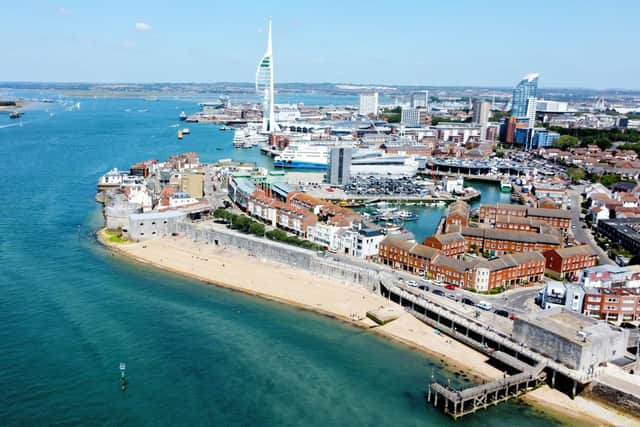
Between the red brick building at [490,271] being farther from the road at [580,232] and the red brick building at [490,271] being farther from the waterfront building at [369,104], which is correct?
the waterfront building at [369,104]

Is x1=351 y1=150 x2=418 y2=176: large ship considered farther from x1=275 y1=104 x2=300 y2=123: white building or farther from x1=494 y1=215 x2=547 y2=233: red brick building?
x1=275 y1=104 x2=300 y2=123: white building

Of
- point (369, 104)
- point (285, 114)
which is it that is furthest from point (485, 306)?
point (369, 104)

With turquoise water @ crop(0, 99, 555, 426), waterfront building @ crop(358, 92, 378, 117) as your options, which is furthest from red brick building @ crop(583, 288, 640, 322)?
waterfront building @ crop(358, 92, 378, 117)

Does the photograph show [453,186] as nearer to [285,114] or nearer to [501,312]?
[501,312]

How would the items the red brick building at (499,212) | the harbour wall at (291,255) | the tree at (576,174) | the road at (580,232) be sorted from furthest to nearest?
the tree at (576,174) < the red brick building at (499,212) < the road at (580,232) < the harbour wall at (291,255)

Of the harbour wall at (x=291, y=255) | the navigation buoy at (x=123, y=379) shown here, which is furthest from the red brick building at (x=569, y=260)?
the navigation buoy at (x=123, y=379)

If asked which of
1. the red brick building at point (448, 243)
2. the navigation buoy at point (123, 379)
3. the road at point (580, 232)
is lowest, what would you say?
the navigation buoy at point (123, 379)
